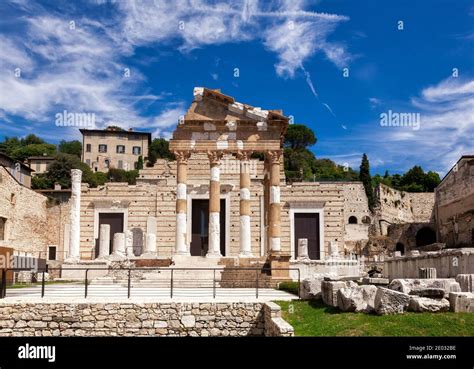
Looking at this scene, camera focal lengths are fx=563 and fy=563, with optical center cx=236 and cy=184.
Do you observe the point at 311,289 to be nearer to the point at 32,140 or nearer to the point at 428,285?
the point at 428,285

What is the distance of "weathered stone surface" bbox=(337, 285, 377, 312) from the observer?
1317cm

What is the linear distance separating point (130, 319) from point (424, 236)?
4999 centimetres

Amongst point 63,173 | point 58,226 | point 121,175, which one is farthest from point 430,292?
point 121,175

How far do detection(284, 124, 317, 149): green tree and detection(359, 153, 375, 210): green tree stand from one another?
2089 centimetres

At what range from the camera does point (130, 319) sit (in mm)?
16266

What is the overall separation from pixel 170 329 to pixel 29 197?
30471mm

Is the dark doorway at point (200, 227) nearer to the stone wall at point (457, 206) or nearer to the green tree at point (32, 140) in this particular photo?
the stone wall at point (457, 206)

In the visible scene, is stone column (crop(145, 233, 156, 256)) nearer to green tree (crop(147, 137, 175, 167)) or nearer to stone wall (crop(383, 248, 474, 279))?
stone wall (crop(383, 248, 474, 279))

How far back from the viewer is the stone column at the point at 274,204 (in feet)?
97.7

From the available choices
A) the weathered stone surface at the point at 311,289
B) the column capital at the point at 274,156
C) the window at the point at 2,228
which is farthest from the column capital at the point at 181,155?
the window at the point at 2,228

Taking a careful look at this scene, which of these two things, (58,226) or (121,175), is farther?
(121,175)

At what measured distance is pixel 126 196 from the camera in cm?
4266

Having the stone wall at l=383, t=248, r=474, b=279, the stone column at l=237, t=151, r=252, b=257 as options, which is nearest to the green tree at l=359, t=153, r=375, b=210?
the stone column at l=237, t=151, r=252, b=257
